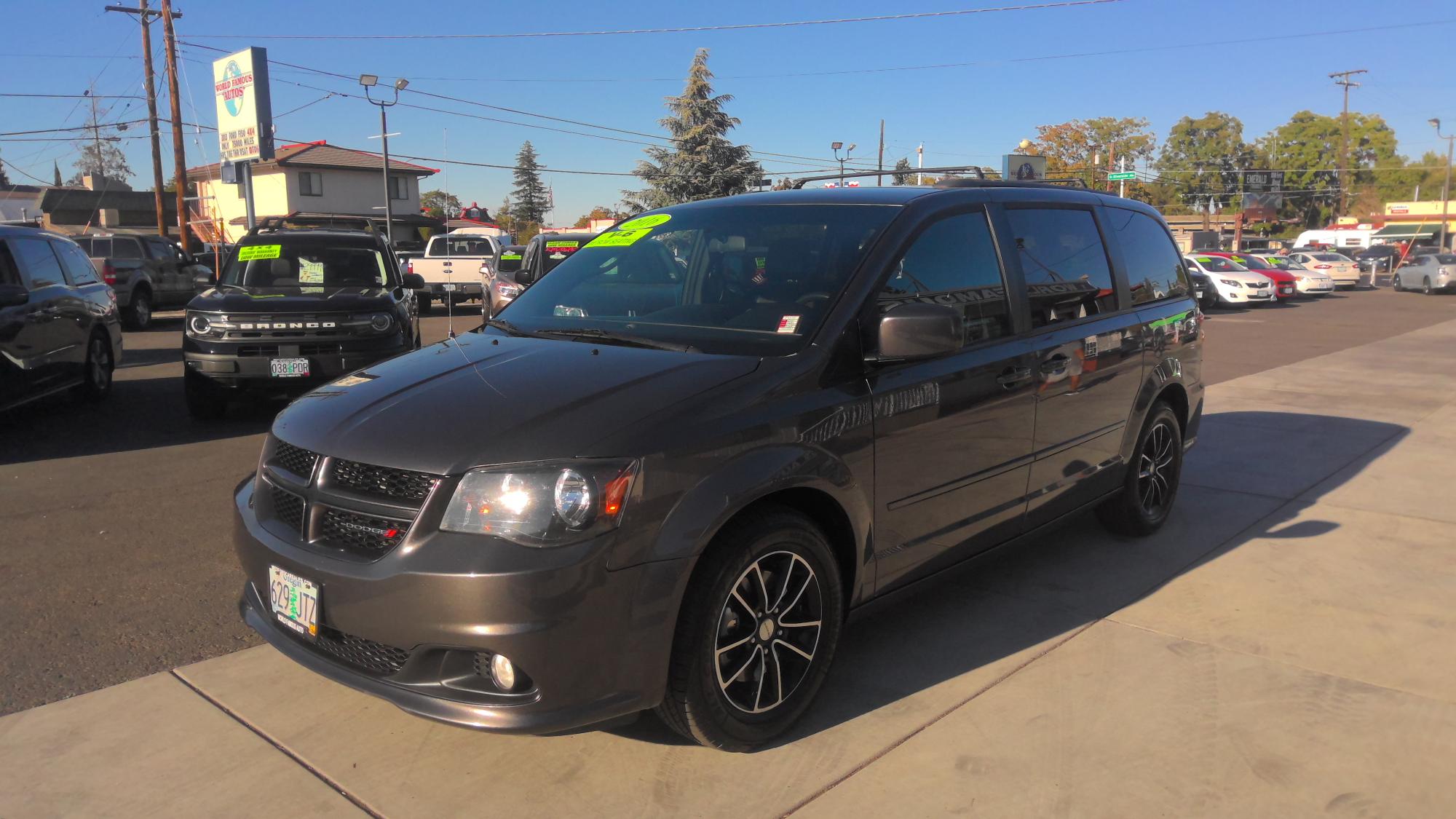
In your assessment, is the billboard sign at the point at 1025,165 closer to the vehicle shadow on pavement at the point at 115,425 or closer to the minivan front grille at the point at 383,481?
the vehicle shadow on pavement at the point at 115,425

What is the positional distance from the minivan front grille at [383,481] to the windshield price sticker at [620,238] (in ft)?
6.11

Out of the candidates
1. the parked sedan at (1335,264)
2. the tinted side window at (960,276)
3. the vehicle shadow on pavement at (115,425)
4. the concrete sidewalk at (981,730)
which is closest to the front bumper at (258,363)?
the vehicle shadow on pavement at (115,425)

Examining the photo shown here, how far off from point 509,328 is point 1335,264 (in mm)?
40075

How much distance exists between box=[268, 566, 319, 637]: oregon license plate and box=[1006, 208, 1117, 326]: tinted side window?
3.04 m

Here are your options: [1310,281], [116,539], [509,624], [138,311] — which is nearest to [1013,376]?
[509,624]

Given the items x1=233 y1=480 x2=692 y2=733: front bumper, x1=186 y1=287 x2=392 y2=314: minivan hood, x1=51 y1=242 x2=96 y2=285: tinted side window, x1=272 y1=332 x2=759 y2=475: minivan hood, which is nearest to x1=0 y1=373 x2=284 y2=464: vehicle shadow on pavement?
x1=186 y1=287 x2=392 y2=314: minivan hood

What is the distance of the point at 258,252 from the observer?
9.31m

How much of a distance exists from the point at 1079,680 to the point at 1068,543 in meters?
1.85

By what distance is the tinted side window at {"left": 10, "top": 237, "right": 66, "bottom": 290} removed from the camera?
837 centimetres

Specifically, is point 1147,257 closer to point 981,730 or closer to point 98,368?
point 981,730

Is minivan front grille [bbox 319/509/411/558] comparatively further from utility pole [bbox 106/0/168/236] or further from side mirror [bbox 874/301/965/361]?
utility pole [bbox 106/0/168/236]

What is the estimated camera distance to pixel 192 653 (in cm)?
397

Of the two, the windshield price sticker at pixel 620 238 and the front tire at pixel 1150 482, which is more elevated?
the windshield price sticker at pixel 620 238

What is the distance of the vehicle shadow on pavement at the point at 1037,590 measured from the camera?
3.74 meters
